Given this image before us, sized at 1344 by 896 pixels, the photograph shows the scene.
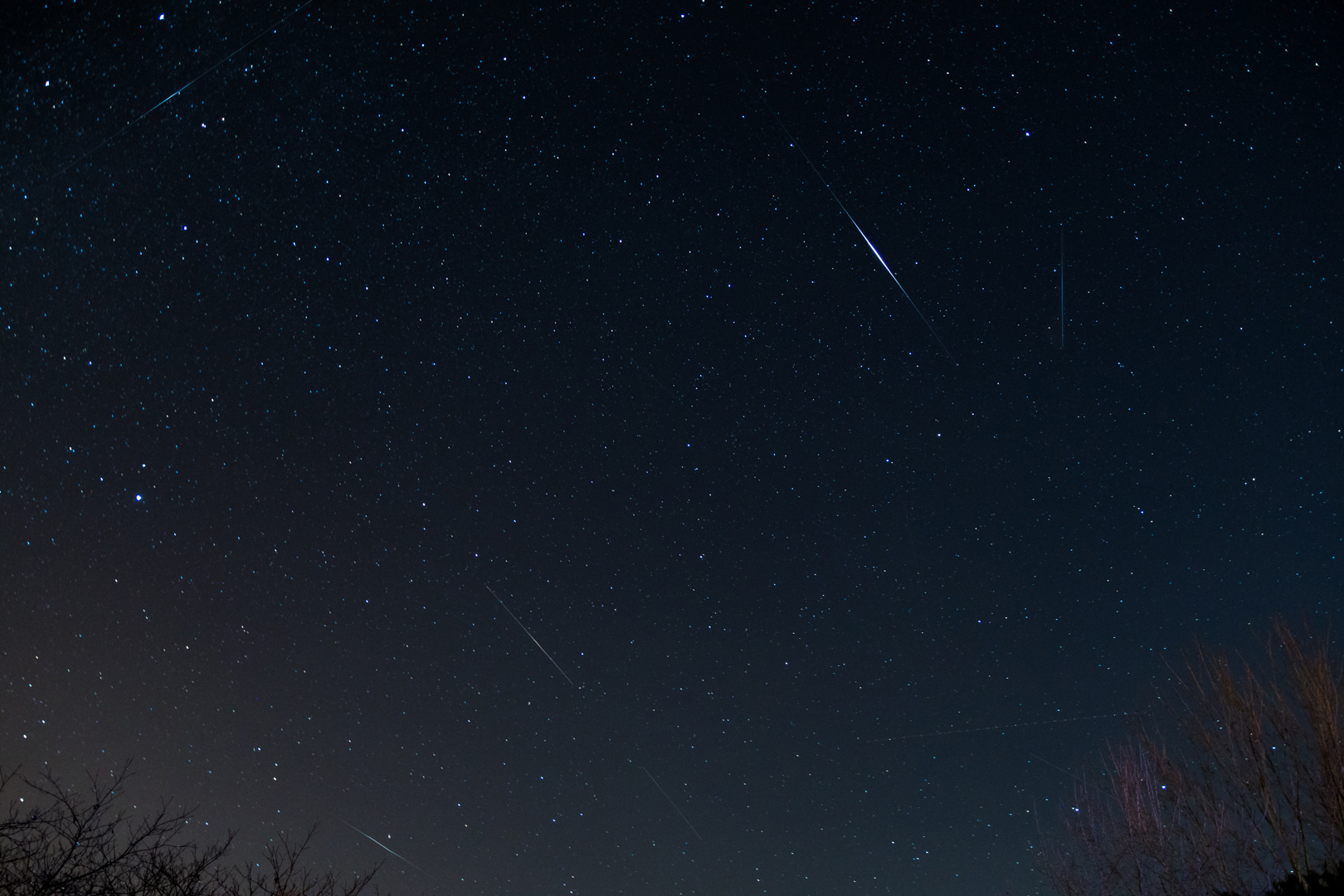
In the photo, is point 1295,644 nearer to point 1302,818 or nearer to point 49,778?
point 1302,818

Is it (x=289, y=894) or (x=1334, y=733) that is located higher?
(x=1334, y=733)

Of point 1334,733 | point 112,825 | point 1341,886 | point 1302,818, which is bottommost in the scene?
point 112,825

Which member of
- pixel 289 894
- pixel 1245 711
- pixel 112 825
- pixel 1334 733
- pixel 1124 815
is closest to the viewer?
pixel 112 825

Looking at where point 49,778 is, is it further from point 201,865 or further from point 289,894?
point 289,894

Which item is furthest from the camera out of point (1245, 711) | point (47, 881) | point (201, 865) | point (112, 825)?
point (1245, 711)

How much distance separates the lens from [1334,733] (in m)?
12.9

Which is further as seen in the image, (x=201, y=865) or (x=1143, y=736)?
(x=1143, y=736)

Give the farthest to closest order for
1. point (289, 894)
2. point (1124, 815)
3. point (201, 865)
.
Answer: point (1124, 815) → point (289, 894) → point (201, 865)

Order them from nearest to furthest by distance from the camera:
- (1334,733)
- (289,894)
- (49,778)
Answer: (49,778) → (289,894) → (1334,733)

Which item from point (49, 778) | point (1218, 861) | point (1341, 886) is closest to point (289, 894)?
point (49, 778)

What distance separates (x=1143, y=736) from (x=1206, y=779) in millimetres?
1377

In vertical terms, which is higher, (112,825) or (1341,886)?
(1341,886)

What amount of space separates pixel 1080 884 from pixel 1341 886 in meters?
6.79

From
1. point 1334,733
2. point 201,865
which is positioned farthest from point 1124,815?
point 201,865
